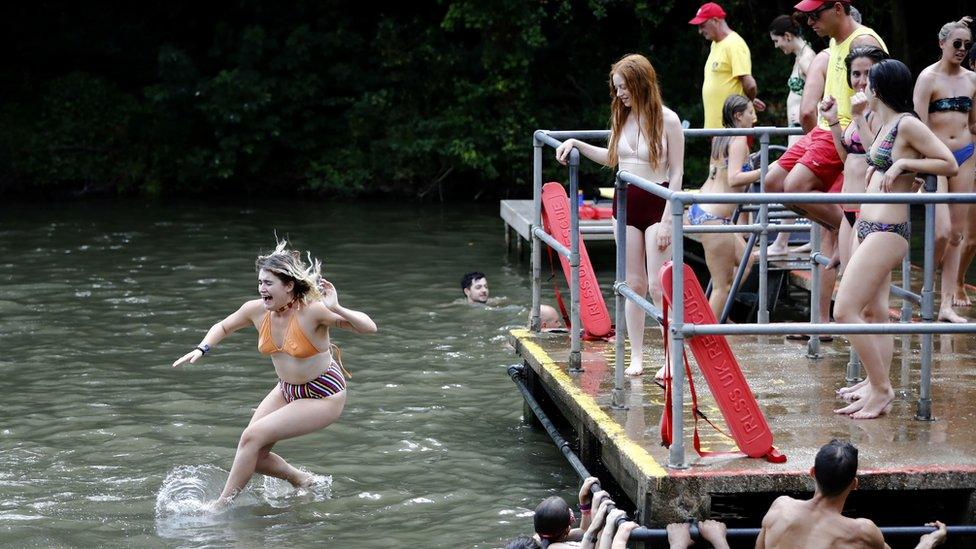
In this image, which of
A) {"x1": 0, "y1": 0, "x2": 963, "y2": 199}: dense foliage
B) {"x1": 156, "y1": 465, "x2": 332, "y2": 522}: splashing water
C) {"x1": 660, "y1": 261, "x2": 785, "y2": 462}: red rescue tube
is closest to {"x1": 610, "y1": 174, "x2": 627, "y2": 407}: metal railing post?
{"x1": 660, "y1": 261, "x2": 785, "y2": 462}: red rescue tube

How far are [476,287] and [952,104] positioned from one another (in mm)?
6265

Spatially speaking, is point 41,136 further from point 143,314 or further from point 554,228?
point 554,228

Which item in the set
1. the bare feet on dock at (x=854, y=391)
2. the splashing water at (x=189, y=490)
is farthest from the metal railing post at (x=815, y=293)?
the splashing water at (x=189, y=490)

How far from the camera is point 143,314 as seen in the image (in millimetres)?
13875

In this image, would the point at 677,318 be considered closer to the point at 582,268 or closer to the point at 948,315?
the point at 582,268

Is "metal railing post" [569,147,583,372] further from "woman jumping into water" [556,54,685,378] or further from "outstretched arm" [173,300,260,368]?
"outstretched arm" [173,300,260,368]

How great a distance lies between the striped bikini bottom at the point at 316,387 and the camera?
7.86m

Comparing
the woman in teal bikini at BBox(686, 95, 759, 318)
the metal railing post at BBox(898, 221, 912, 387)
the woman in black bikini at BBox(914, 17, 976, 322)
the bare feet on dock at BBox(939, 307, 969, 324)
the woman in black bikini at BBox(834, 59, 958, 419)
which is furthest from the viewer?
the woman in teal bikini at BBox(686, 95, 759, 318)

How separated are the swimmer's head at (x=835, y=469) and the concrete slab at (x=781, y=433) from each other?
0.51 metres

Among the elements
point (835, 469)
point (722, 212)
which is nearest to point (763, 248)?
point (722, 212)

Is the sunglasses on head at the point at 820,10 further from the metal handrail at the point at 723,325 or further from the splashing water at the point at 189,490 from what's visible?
the splashing water at the point at 189,490

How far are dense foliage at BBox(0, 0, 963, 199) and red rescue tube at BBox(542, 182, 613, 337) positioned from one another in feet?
46.1

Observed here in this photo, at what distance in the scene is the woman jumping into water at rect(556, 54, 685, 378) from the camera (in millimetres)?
7723

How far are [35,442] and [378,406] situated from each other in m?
2.47
